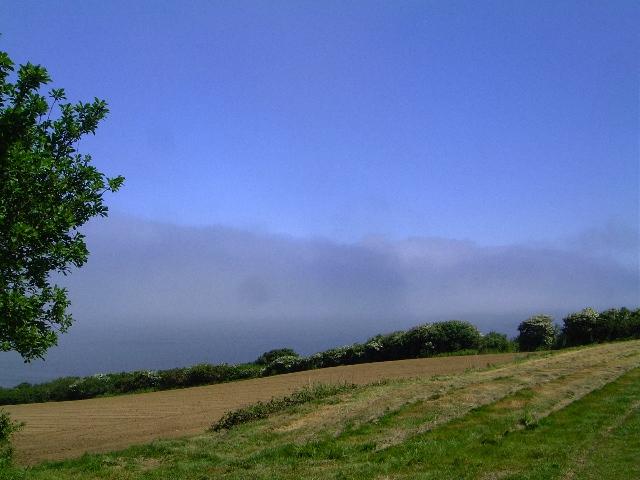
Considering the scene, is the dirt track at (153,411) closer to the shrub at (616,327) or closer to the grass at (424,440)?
the grass at (424,440)

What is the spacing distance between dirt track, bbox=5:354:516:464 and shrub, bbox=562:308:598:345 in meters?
8.46

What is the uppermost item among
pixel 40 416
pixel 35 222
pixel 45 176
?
pixel 45 176

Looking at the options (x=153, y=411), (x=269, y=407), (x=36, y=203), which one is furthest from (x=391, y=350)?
(x=36, y=203)

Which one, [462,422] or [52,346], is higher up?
[52,346]

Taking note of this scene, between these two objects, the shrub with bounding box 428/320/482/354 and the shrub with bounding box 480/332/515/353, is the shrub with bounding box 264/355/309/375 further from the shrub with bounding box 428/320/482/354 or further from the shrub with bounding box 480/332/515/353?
the shrub with bounding box 480/332/515/353

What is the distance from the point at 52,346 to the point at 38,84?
5.01 m

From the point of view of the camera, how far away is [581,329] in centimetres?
4034

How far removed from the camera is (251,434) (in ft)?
53.6

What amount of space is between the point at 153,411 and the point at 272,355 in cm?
2063

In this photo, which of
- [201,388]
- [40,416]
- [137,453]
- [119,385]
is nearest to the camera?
[137,453]

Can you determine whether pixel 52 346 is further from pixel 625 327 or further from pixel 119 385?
pixel 625 327

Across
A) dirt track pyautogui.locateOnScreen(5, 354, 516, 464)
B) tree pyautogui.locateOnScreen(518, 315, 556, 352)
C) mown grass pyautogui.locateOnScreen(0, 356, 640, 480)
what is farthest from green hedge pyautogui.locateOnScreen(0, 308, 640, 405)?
mown grass pyautogui.locateOnScreen(0, 356, 640, 480)

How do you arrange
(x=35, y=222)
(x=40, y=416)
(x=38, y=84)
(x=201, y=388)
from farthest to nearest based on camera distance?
(x=201, y=388) < (x=40, y=416) < (x=38, y=84) < (x=35, y=222)

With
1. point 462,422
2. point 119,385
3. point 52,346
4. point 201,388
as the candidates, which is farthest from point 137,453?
point 119,385
